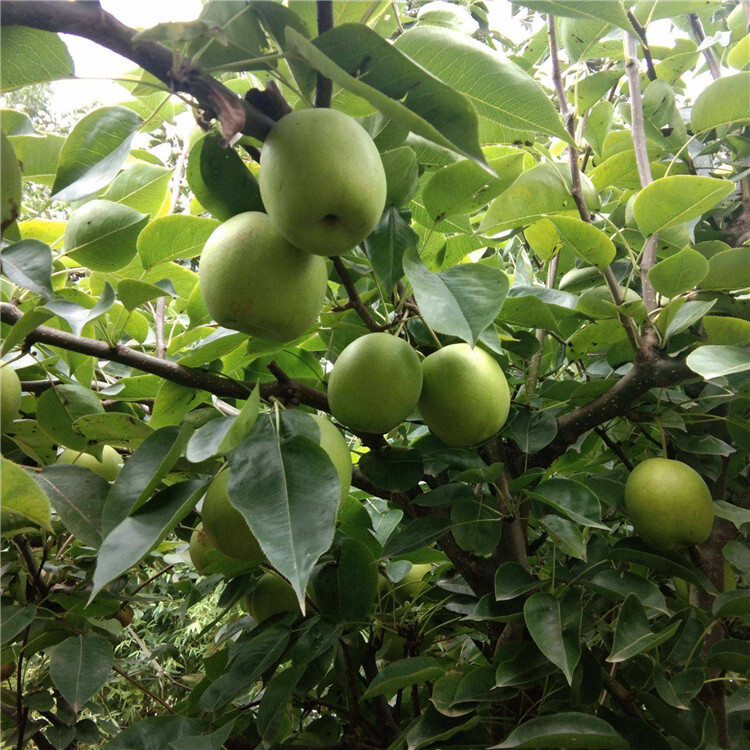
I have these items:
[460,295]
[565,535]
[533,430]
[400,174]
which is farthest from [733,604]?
[400,174]

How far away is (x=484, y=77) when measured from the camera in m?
0.59

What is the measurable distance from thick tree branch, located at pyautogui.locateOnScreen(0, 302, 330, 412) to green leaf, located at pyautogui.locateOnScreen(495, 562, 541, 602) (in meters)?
0.34

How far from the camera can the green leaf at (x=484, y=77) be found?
56 centimetres

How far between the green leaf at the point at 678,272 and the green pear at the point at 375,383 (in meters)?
0.34

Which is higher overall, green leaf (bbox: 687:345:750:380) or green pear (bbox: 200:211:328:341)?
green pear (bbox: 200:211:328:341)

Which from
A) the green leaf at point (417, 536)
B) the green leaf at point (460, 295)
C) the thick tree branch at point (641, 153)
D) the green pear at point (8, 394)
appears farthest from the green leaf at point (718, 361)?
the green pear at point (8, 394)

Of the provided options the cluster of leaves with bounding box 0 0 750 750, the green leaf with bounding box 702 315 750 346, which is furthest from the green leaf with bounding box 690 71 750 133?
the green leaf with bounding box 702 315 750 346

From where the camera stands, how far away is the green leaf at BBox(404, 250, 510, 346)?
23.5 inches

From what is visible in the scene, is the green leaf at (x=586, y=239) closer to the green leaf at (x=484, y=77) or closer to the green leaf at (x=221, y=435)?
the green leaf at (x=484, y=77)

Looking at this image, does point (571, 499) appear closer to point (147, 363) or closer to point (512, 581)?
point (512, 581)

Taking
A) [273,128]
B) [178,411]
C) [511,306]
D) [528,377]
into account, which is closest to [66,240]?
[178,411]

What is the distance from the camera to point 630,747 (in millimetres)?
794

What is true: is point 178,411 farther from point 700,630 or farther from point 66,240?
point 700,630

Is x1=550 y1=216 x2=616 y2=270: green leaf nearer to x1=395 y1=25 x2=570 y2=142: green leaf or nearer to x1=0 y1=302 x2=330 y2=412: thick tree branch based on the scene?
x1=395 y1=25 x2=570 y2=142: green leaf
